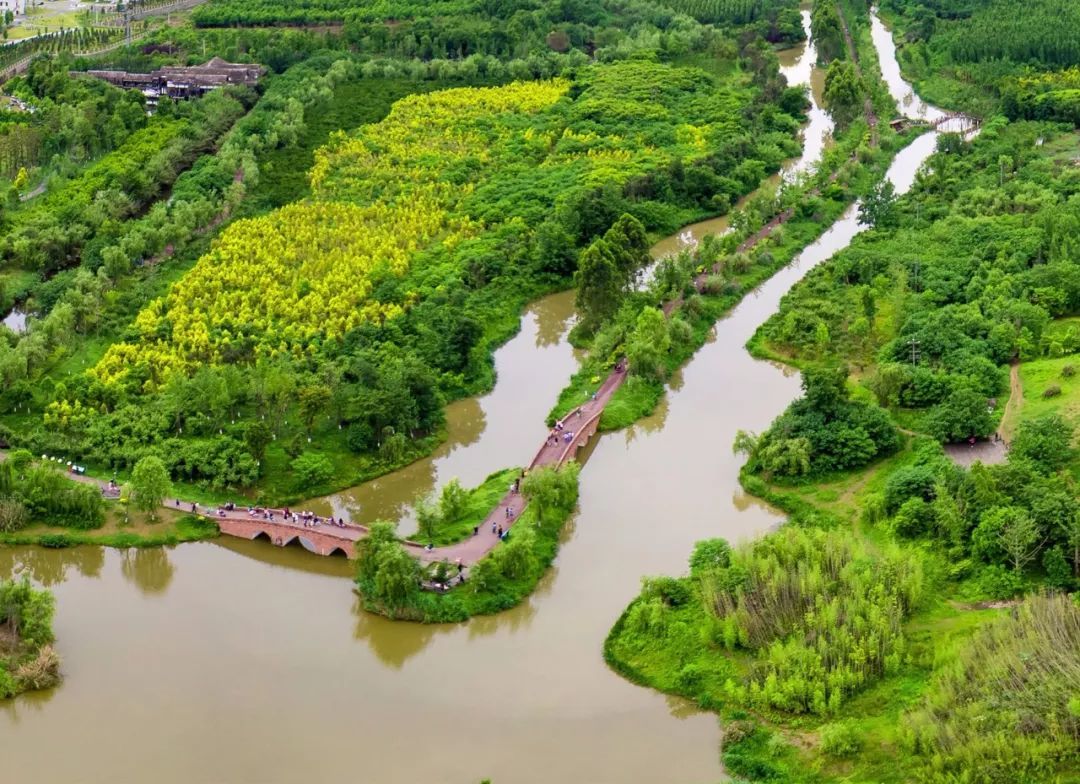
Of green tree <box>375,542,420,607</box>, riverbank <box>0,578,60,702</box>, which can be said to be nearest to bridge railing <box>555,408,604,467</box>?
green tree <box>375,542,420,607</box>

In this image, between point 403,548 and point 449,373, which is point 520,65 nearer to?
point 449,373

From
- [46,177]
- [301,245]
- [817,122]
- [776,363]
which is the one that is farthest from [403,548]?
[817,122]

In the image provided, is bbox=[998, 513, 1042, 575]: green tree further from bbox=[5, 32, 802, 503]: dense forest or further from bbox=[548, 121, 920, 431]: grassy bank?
bbox=[5, 32, 802, 503]: dense forest

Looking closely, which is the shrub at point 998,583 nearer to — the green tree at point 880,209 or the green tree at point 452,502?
the green tree at point 452,502

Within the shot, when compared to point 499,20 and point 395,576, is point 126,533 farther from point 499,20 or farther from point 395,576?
point 499,20

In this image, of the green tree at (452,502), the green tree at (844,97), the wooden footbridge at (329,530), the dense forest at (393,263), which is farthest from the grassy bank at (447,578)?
the green tree at (844,97)

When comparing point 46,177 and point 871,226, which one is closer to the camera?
point 871,226
